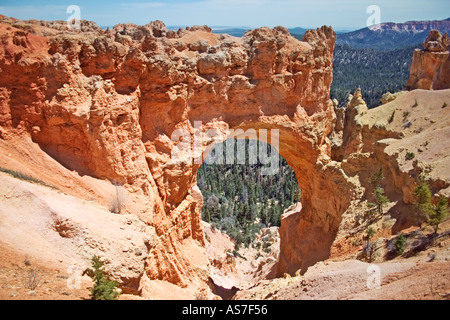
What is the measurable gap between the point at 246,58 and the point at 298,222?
39.6 ft

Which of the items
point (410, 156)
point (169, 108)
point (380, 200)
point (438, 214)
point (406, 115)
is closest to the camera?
point (438, 214)

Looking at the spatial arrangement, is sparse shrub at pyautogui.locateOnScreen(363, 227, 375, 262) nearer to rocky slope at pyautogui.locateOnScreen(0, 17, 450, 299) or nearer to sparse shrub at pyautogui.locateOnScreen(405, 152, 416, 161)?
rocky slope at pyautogui.locateOnScreen(0, 17, 450, 299)

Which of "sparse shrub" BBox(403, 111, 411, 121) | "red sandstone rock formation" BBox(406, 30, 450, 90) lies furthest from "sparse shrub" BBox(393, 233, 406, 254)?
"red sandstone rock formation" BBox(406, 30, 450, 90)

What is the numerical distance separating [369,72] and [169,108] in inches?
4505

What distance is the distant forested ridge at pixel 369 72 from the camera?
90.9 m

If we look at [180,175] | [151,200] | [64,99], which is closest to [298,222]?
[180,175]

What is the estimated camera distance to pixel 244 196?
5634 centimetres

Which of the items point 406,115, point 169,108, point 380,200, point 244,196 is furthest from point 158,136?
point 244,196

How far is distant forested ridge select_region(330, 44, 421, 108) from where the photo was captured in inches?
3580

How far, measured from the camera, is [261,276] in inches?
1085

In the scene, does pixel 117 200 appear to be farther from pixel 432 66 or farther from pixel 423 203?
pixel 432 66

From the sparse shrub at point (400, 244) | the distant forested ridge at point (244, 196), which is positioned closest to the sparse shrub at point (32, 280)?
the sparse shrub at point (400, 244)

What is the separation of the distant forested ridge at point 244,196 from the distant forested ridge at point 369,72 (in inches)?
1186
